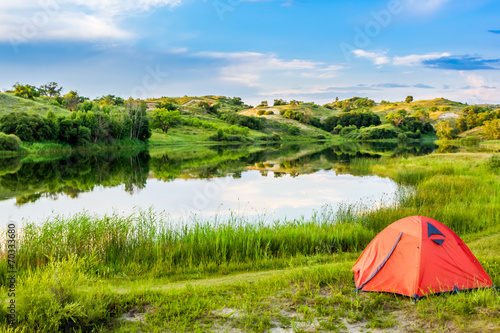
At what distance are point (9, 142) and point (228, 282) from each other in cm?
5119

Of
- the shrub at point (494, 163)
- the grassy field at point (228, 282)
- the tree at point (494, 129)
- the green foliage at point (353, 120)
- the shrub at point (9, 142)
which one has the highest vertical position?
the green foliage at point (353, 120)

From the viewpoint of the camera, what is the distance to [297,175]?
33.5 metres

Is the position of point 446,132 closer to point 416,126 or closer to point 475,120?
point 475,120

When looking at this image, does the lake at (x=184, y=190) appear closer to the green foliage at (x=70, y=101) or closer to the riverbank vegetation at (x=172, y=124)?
the riverbank vegetation at (x=172, y=124)

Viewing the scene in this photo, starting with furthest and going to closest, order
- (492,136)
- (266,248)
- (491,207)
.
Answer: (492,136), (491,207), (266,248)

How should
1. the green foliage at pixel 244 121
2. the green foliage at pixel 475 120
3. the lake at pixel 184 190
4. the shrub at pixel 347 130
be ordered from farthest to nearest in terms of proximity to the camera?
the shrub at pixel 347 130
the green foliage at pixel 244 121
the green foliage at pixel 475 120
the lake at pixel 184 190

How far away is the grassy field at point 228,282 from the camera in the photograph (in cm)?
615

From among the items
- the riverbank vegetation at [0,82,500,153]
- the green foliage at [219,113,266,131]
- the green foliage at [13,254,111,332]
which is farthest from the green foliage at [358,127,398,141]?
the green foliage at [13,254,111,332]

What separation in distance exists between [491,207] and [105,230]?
1464 centimetres

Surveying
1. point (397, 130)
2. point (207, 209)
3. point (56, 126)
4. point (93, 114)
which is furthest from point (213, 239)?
point (397, 130)

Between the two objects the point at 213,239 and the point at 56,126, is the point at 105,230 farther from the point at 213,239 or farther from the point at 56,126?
the point at 56,126

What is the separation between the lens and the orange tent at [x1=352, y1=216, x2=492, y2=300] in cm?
720

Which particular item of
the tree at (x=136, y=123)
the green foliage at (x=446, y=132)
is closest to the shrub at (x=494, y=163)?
the tree at (x=136, y=123)

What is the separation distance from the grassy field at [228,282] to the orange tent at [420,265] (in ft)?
0.79
